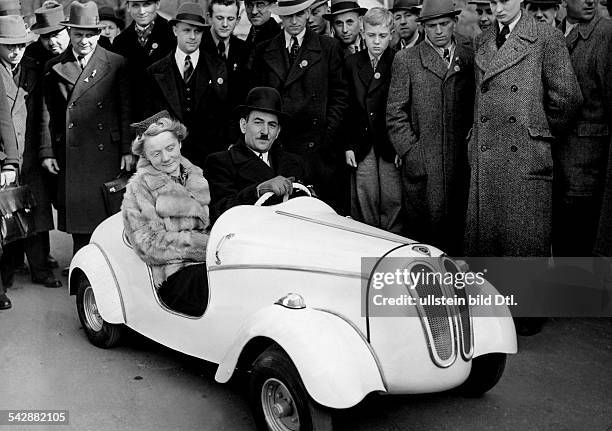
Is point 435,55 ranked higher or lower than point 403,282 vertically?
higher

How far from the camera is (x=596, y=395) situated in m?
4.34

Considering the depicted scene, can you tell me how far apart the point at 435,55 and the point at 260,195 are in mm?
1947

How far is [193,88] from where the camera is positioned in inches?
248

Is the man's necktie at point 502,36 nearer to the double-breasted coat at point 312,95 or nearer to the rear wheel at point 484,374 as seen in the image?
the double-breasted coat at point 312,95

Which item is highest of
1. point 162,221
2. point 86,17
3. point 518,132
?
point 86,17

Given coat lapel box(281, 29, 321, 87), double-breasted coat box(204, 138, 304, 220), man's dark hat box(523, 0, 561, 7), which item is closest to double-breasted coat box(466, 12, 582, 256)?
man's dark hat box(523, 0, 561, 7)

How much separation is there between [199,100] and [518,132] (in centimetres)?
252

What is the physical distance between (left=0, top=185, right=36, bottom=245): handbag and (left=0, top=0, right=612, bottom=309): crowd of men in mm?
120

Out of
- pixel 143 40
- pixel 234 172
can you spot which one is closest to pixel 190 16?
pixel 143 40

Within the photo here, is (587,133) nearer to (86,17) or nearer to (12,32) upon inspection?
(86,17)

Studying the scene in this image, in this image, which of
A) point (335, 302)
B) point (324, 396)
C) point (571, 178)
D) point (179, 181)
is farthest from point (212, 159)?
point (571, 178)

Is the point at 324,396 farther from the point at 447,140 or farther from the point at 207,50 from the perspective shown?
the point at 207,50

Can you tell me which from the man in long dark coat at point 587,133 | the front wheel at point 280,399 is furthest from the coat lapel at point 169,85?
the front wheel at point 280,399

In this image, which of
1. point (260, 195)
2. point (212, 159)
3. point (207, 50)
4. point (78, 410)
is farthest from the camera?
point (207, 50)
